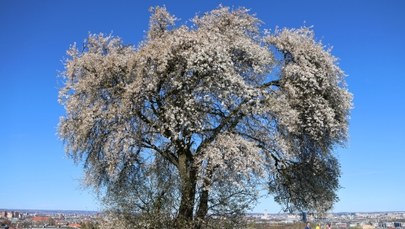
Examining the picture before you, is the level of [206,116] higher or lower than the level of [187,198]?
higher

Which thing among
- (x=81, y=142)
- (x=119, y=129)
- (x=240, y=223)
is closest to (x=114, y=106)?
(x=119, y=129)

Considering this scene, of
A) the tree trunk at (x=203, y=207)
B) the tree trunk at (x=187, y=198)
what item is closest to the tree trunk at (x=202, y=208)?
the tree trunk at (x=203, y=207)

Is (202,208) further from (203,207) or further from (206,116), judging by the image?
(206,116)

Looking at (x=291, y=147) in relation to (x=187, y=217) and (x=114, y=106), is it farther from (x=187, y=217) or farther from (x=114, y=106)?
(x=114, y=106)

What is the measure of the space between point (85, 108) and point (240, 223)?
7691 mm

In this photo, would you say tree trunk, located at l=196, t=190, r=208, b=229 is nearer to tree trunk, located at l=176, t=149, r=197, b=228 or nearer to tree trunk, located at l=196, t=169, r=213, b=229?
tree trunk, located at l=196, t=169, r=213, b=229

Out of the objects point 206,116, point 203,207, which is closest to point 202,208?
point 203,207

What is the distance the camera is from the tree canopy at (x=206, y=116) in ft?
59.9

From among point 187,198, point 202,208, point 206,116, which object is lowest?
point 202,208

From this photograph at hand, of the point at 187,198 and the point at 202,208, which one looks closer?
the point at 187,198

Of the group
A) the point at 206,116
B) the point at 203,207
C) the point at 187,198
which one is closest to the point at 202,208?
the point at 203,207

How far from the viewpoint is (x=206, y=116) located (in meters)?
19.1

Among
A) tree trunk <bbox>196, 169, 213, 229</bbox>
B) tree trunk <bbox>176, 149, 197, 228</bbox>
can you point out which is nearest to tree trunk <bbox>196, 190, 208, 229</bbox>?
tree trunk <bbox>196, 169, 213, 229</bbox>

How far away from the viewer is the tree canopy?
1827cm
